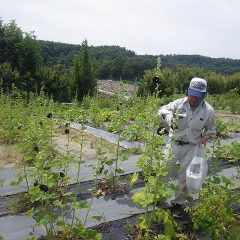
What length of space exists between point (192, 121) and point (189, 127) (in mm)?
74

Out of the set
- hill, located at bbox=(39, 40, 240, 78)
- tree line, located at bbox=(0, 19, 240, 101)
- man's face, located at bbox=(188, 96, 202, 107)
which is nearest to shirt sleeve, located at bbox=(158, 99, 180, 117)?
man's face, located at bbox=(188, 96, 202, 107)

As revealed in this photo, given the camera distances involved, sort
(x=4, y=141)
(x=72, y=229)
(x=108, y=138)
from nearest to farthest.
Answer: (x=72, y=229) → (x=4, y=141) → (x=108, y=138)

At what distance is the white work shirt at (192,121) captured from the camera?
4.06 meters

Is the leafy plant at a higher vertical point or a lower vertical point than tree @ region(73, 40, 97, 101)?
higher

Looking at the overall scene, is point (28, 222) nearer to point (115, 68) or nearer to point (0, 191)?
point (0, 191)

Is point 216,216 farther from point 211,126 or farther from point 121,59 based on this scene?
point 121,59

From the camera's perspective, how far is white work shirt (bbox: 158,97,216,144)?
4062 millimetres

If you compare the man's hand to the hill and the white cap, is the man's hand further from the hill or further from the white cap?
the hill

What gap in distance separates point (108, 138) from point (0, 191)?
12.1 ft

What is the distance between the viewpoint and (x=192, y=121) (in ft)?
13.3

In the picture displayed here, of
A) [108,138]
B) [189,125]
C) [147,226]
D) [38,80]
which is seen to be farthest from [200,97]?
[38,80]

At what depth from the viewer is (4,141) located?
7.22m

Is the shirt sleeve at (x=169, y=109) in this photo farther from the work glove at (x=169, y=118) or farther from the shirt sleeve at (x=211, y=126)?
the shirt sleeve at (x=211, y=126)

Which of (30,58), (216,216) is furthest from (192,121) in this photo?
(30,58)
